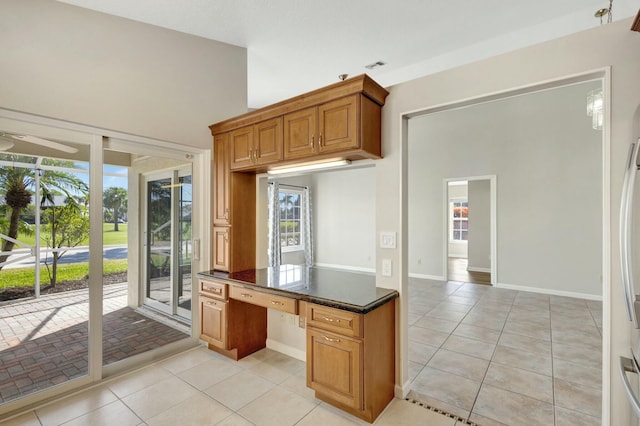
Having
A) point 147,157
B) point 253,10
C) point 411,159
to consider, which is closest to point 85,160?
point 147,157

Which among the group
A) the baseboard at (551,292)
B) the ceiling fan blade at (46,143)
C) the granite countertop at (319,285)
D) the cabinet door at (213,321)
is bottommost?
the baseboard at (551,292)

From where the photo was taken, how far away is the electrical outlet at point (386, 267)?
2.40 m

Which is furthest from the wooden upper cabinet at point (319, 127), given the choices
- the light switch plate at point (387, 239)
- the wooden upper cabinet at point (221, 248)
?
the wooden upper cabinet at point (221, 248)

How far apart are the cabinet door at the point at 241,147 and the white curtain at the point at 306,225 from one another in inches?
195

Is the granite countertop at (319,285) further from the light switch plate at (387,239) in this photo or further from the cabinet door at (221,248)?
the light switch plate at (387,239)

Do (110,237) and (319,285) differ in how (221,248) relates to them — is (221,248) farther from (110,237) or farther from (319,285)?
(319,285)

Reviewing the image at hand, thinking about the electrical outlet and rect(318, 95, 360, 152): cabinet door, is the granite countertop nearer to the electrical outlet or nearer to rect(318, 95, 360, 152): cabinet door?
the electrical outlet

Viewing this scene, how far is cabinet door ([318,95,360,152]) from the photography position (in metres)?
2.19

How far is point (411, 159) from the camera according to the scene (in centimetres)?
704

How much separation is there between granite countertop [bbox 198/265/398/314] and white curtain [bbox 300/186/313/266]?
180 inches

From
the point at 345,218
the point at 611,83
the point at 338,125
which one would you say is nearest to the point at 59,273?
the point at 338,125

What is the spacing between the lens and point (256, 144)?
286 cm

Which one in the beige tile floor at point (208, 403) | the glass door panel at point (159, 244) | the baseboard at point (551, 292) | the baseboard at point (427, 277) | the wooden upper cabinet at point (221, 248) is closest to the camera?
the beige tile floor at point (208, 403)

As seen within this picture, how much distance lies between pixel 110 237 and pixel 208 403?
1.71 meters
